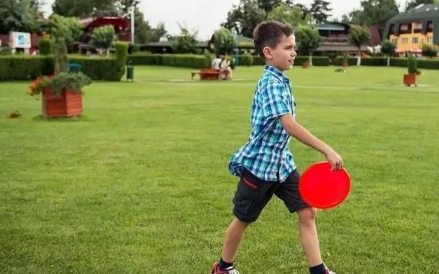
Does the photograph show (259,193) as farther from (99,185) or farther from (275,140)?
(99,185)

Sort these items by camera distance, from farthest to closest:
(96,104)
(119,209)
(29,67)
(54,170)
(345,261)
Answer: (29,67)
(96,104)
(54,170)
(119,209)
(345,261)

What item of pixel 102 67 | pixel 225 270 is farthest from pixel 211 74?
pixel 225 270

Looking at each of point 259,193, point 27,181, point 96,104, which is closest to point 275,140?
point 259,193

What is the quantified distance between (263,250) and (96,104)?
14.5m

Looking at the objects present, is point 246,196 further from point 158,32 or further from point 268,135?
point 158,32

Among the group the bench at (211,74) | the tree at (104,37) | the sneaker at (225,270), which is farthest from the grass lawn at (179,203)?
the tree at (104,37)

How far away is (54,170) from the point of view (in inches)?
303

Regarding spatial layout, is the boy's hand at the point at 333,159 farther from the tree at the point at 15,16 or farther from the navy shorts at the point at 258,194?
the tree at the point at 15,16

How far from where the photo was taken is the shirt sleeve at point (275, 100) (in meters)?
3.49

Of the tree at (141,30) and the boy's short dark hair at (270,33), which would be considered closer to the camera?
the boy's short dark hair at (270,33)

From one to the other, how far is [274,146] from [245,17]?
116m

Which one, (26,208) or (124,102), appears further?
(124,102)

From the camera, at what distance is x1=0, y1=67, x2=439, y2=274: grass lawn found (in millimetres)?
4332

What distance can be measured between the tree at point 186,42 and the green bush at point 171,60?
27.0ft
